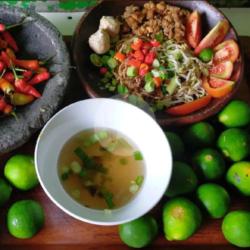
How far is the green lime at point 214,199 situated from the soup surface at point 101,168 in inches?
6.4

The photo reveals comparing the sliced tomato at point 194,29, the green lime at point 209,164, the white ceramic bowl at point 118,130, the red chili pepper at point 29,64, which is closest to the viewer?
the white ceramic bowl at point 118,130

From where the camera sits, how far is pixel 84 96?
4.20 ft

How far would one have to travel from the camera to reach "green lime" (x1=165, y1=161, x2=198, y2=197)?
108 cm

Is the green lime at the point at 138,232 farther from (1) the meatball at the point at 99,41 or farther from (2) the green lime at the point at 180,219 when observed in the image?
(1) the meatball at the point at 99,41

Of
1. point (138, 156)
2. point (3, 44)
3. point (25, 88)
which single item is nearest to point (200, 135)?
point (138, 156)

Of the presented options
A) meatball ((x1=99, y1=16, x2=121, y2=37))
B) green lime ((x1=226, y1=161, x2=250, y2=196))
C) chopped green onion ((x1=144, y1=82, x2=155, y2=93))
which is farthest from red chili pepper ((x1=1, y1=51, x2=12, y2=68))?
green lime ((x1=226, y1=161, x2=250, y2=196))

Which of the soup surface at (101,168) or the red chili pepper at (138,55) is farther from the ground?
the red chili pepper at (138,55)

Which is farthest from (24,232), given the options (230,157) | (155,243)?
(230,157)

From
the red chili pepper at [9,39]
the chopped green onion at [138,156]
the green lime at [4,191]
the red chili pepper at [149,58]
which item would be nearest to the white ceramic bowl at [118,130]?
the chopped green onion at [138,156]

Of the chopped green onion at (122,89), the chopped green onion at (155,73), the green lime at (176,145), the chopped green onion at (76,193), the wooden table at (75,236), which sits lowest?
the wooden table at (75,236)

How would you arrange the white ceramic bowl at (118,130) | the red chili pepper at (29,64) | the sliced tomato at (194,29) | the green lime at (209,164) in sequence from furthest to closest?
1. the sliced tomato at (194,29)
2. the red chili pepper at (29,64)
3. the green lime at (209,164)
4. the white ceramic bowl at (118,130)

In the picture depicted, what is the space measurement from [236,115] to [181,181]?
0.26 meters

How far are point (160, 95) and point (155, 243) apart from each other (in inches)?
16.5

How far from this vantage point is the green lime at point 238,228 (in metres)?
1.03
